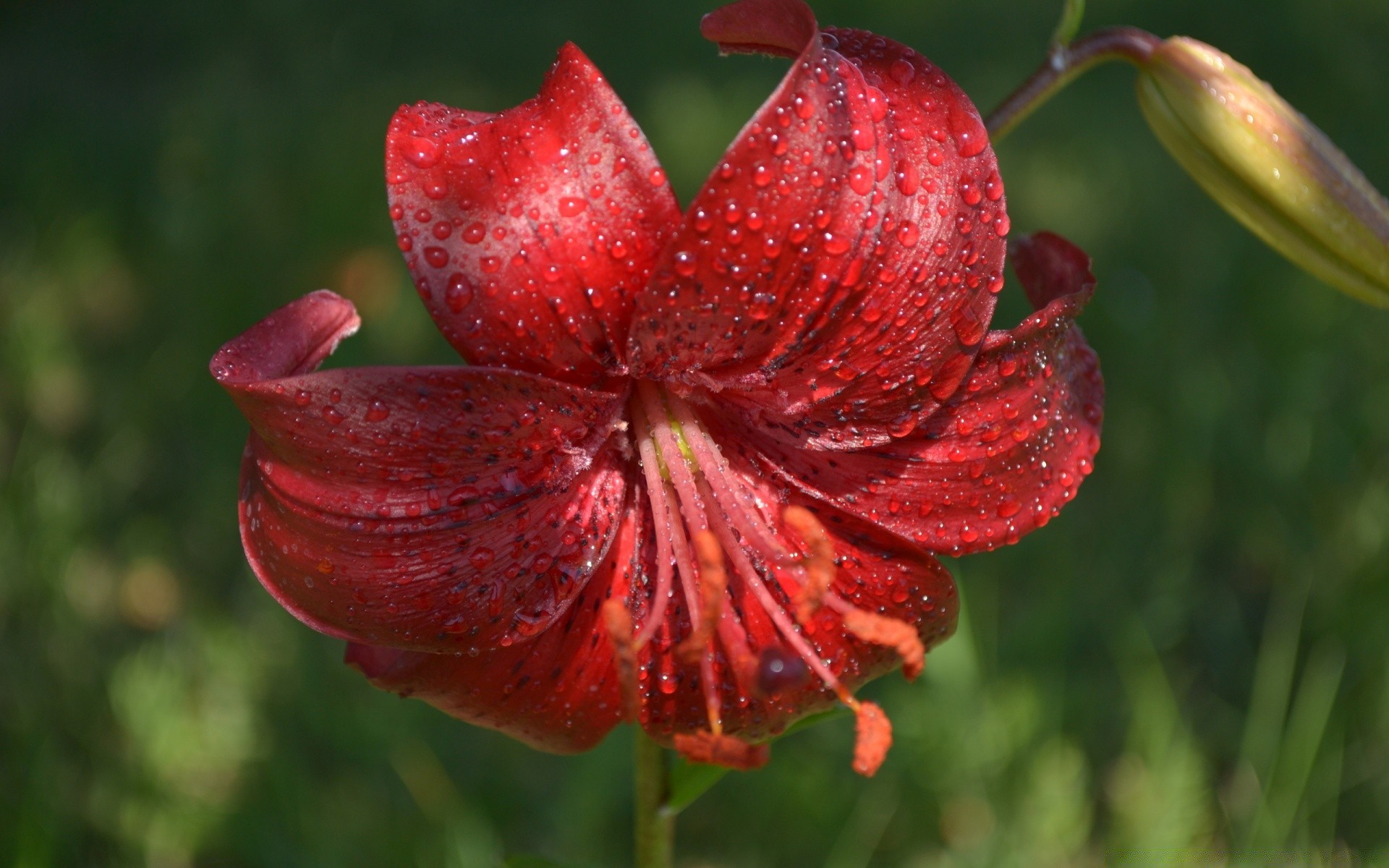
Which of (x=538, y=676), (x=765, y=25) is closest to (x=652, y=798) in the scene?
(x=538, y=676)

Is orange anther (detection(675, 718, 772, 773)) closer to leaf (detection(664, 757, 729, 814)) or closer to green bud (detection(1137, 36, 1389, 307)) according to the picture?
leaf (detection(664, 757, 729, 814))

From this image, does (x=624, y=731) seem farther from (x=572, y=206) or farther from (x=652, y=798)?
(x=572, y=206)

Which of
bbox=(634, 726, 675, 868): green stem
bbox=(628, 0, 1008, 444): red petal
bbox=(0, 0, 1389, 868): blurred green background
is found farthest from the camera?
bbox=(0, 0, 1389, 868): blurred green background

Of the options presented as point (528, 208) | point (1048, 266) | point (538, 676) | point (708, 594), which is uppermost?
point (528, 208)

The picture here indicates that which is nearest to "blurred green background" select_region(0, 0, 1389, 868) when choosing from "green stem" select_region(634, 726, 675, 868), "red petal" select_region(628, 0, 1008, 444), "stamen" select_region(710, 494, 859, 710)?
"green stem" select_region(634, 726, 675, 868)

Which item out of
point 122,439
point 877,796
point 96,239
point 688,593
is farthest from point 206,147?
point 688,593
